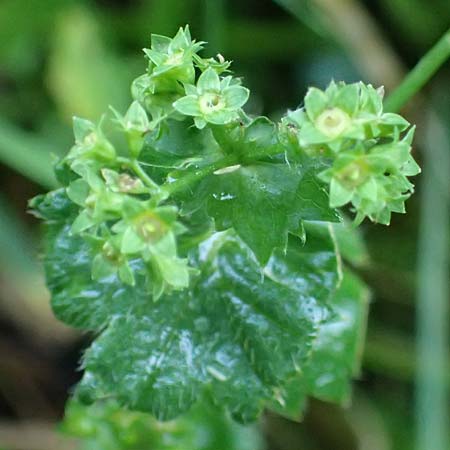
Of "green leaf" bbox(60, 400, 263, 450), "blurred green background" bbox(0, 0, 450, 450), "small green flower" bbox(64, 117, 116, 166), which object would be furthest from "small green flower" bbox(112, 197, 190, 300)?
"blurred green background" bbox(0, 0, 450, 450)

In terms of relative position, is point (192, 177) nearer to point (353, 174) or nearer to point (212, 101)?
point (212, 101)

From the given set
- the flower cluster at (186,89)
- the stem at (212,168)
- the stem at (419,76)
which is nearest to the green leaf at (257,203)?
the stem at (212,168)

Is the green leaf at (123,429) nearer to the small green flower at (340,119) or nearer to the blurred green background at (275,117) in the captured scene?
the blurred green background at (275,117)

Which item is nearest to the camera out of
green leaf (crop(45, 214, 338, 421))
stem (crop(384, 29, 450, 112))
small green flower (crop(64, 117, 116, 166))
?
small green flower (crop(64, 117, 116, 166))

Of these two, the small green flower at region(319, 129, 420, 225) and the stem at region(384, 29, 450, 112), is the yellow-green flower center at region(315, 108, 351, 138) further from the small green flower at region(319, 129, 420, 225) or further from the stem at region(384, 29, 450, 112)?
the stem at region(384, 29, 450, 112)

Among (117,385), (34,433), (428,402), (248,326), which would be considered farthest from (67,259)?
(428,402)

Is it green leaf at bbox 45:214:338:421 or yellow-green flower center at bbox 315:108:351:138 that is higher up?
yellow-green flower center at bbox 315:108:351:138
